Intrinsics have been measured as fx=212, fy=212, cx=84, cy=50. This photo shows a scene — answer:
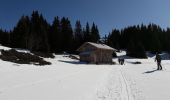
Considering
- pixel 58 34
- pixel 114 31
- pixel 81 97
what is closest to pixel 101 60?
pixel 58 34

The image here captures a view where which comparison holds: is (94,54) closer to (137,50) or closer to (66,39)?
(66,39)

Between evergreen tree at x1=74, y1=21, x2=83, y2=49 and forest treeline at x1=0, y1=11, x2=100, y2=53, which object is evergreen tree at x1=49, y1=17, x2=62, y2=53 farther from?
evergreen tree at x1=74, y1=21, x2=83, y2=49

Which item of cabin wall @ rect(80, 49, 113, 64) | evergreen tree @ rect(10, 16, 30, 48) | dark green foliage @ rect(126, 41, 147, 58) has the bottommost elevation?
cabin wall @ rect(80, 49, 113, 64)

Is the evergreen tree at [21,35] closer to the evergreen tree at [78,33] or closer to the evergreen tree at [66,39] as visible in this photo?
the evergreen tree at [66,39]

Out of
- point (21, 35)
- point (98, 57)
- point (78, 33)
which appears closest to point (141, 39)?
point (78, 33)

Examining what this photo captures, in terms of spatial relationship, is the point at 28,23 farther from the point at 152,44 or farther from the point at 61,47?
the point at 152,44

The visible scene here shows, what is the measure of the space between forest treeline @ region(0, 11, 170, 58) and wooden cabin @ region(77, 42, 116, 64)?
31.8 ft

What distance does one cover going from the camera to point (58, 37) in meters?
69.0

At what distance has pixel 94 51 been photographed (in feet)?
170

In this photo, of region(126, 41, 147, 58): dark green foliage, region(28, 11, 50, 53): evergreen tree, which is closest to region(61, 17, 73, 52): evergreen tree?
region(28, 11, 50, 53): evergreen tree

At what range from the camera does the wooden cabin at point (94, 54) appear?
51.4 meters

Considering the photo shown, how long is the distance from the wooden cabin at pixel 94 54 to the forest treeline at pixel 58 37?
31.8ft

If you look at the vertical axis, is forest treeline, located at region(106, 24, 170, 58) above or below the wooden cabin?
above

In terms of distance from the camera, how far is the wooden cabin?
51.4 m
